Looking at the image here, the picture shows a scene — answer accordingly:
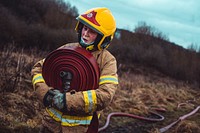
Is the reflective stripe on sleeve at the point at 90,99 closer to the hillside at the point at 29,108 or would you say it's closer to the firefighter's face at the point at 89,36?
the firefighter's face at the point at 89,36

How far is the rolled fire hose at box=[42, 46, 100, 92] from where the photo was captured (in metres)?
2.53

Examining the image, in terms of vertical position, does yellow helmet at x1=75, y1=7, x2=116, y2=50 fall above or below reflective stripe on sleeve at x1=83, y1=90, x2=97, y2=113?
above

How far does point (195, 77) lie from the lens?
2792cm

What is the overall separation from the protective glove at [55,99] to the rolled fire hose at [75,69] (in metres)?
0.13

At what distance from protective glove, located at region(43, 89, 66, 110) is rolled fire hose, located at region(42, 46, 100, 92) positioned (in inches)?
4.9

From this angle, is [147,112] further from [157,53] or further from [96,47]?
[157,53]

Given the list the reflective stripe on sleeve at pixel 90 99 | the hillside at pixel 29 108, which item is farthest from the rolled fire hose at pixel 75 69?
the hillside at pixel 29 108

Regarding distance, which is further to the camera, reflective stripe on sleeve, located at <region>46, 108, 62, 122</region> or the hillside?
the hillside

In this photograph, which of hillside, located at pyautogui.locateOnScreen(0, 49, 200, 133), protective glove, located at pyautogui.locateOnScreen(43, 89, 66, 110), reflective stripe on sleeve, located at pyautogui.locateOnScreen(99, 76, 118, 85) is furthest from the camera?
hillside, located at pyautogui.locateOnScreen(0, 49, 200, 133)

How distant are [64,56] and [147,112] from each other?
8025mm

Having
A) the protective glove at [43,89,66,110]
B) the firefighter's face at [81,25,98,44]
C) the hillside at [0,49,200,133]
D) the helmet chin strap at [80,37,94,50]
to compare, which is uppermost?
the firefighter's face at [81,25,98,44]

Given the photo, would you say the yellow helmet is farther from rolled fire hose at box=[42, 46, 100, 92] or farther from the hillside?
the hillside

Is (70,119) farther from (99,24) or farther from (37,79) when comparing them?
(99,24)

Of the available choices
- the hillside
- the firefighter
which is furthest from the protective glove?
the hillside
